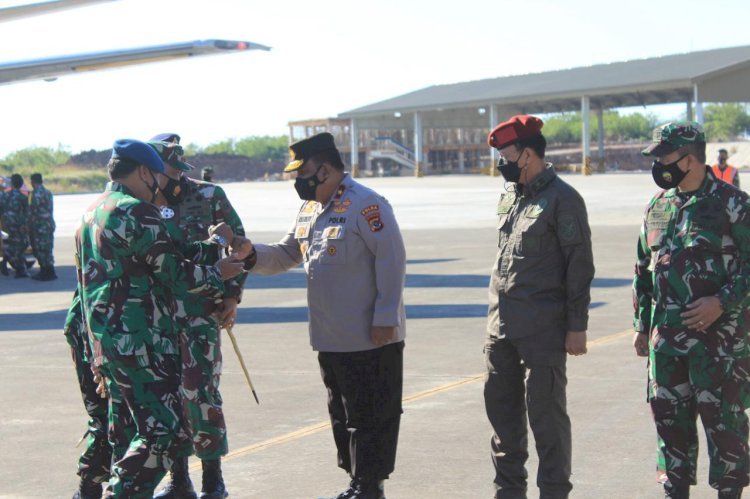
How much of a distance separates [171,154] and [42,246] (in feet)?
49.5

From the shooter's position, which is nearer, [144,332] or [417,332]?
[144,332]

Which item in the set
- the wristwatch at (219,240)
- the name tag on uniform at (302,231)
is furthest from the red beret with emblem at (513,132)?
the wristwatch at (219,240)

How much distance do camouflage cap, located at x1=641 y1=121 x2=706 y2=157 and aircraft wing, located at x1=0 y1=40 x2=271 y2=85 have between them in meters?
18.9

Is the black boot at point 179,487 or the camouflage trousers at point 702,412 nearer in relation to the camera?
the camouflage trousers at point 702,412

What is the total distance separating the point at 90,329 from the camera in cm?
562

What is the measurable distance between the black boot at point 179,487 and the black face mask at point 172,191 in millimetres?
1493

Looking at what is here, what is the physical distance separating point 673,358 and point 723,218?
753mm

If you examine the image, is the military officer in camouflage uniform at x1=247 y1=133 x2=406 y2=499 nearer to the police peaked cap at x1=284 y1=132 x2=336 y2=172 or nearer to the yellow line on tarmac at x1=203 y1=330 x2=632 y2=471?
the police peaked cap at x1=284 y1=132 x2=336 y2=172

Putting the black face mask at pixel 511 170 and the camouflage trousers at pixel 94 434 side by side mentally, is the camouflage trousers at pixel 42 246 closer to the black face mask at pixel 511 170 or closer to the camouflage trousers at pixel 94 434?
the camouflage trousers at pixel 94 434

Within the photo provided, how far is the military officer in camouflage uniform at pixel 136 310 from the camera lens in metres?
5.46

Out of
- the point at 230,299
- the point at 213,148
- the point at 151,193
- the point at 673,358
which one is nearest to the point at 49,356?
the point at 230,299

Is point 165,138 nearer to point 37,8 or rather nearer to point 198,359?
point 198,359

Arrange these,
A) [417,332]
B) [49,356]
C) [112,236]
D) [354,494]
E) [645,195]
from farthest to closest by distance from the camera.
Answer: [645,195]
[417,332]
[49,356]
[354,494]
[112,236]

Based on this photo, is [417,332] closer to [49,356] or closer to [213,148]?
[49,356]
